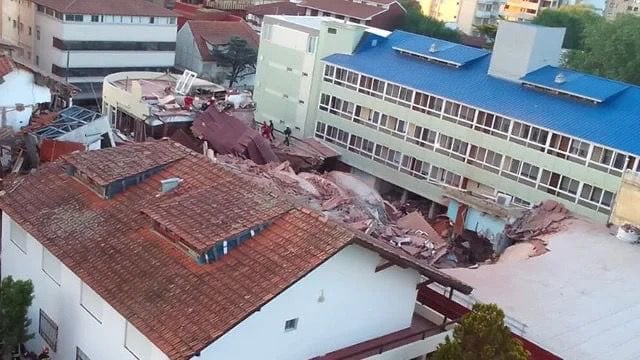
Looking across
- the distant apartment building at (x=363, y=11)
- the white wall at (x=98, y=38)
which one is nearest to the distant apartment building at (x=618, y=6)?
the distant apartment building at (x=363, y=11)

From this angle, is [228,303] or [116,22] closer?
[228,303]

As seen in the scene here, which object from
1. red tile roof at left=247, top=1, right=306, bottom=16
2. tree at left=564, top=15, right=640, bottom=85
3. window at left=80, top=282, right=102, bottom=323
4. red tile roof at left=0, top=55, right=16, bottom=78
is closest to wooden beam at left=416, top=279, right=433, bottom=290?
window at left=80, top=282, right=102, bottom=323

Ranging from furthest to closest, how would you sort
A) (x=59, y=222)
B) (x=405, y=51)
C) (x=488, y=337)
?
(x=405, y=51) → (x=59, y=222) → (x=488, y=337)

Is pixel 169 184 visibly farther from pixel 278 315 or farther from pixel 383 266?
pixel 383 266

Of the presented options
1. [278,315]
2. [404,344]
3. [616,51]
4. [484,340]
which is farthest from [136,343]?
[616,51]

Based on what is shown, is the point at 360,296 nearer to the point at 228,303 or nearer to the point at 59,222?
the point at 228,303

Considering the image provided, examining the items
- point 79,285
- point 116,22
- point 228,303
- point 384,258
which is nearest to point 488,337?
point 384,258
